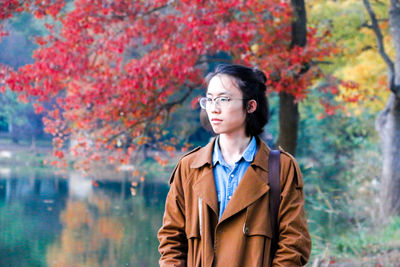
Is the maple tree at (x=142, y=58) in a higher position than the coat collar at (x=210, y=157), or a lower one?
higher

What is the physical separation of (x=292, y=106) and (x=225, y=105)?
→ 6.18m

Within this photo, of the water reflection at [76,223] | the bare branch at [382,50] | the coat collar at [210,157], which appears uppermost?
the bare branch at [382,50]

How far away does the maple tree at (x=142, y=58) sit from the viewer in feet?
23.1

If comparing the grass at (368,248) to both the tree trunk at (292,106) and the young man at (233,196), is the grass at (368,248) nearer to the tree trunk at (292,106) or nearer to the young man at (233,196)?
the tree trunk at (292,106)

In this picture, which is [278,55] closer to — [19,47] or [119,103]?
[119,103]

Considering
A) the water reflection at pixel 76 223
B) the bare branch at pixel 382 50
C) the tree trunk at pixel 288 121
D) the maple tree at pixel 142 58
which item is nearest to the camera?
the maple tree at pixel 142 58

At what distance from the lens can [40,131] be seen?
69.1 feet

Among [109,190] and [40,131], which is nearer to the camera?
[109,190]

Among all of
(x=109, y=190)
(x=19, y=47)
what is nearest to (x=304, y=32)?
(x=19, y=47)

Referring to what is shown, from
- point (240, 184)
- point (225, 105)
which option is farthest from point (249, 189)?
point (225, 105)

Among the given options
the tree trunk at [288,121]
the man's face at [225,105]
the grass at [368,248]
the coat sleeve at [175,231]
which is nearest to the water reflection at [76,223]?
the tree trunk at [288,121]

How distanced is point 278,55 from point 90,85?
2657 mm

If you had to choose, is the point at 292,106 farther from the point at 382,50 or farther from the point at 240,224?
the point at 240,224

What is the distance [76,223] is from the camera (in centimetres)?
1152
